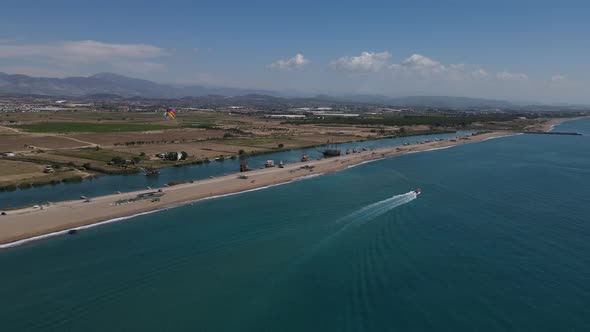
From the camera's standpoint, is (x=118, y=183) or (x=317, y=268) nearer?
(x=317, y=268)

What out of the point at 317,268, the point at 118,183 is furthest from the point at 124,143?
the point at 317,268

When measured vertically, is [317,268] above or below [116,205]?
below

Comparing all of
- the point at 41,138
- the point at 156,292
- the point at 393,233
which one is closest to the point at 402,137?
the point at 393,233

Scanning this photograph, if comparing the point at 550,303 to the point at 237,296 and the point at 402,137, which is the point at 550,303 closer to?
the point at 237,296

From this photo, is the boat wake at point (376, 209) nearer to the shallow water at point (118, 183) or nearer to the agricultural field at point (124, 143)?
the shallow water at point (118, 183)

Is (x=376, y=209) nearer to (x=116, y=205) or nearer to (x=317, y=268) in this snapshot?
(x=317, y=268)

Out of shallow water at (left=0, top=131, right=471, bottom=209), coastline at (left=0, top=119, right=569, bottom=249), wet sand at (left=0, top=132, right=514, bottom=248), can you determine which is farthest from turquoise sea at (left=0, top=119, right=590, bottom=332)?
shallow water at (left=0, top=131, right=471, bottom=209)

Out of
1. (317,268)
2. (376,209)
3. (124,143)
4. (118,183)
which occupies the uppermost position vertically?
(124,143)
